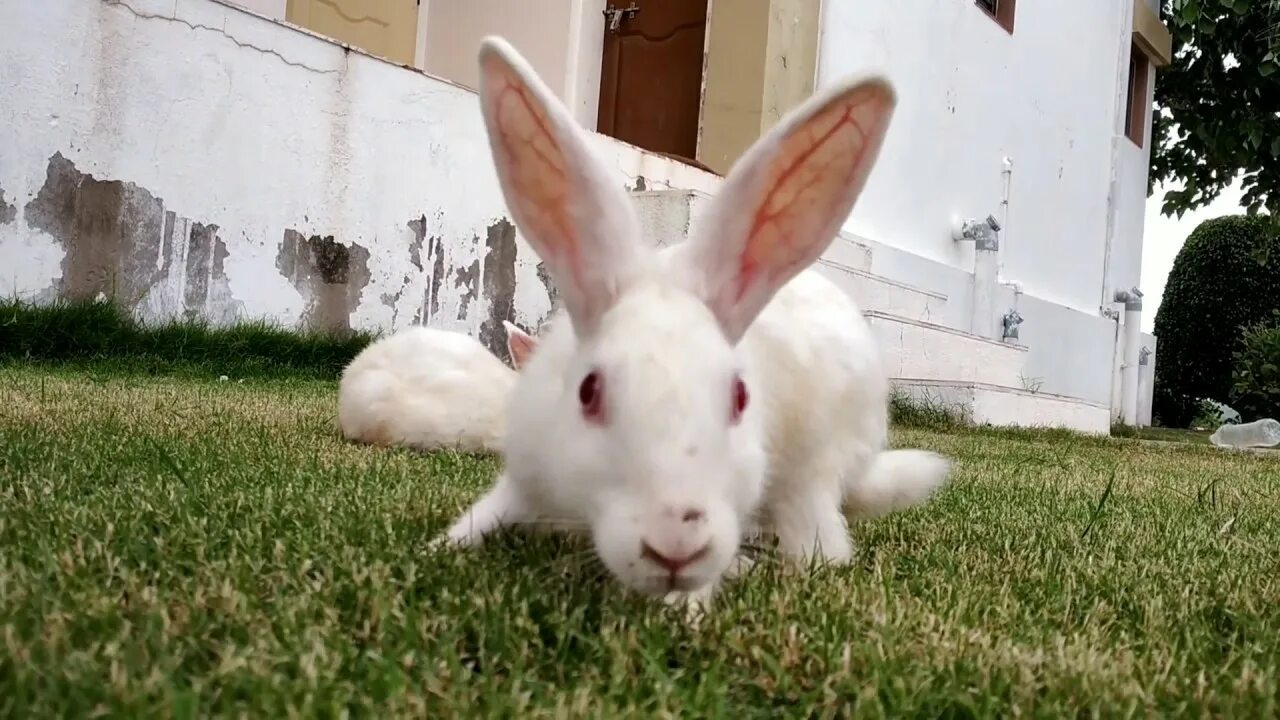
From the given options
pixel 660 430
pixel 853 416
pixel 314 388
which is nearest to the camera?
pixel 660 430

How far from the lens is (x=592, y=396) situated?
128 centimetres

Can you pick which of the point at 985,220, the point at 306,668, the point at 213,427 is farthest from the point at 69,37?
the point at 985,220

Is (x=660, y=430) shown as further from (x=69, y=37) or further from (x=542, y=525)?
(x=69, y=37)

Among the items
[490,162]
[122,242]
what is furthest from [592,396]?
[490,162]

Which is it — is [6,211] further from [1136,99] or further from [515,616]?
[1136,99]

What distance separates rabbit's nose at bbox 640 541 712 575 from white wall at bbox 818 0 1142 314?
604 cm

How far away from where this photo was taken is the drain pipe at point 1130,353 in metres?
11.0

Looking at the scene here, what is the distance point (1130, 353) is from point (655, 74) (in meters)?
6.13

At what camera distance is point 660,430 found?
1.19 m

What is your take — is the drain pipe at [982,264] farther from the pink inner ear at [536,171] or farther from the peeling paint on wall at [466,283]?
the pink inner ear at [536,171]

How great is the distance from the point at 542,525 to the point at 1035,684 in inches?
27.2

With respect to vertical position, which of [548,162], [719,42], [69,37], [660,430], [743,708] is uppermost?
[719,42]

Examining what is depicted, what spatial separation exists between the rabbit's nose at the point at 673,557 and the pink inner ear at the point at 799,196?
1.36 ft

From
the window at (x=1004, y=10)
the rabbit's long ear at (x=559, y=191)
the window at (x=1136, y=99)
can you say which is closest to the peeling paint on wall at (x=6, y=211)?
the rabbit's long ear at (x=559, y=191)
